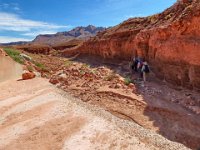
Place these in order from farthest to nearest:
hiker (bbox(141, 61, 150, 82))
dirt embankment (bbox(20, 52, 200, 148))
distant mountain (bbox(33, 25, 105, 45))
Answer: distant mountain (bbox(33, 25, 105, 45))
hiker (bbox(141, 61, 150, 82))
dirt embankment (bbox(20, 52, 200, 148))

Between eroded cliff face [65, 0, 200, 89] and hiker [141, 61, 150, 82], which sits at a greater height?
eroded cliff face [65, 0, 200, 89]

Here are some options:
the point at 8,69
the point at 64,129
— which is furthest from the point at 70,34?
the point at 64,129

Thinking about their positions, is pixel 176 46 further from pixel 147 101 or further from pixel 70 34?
pixel 70 34

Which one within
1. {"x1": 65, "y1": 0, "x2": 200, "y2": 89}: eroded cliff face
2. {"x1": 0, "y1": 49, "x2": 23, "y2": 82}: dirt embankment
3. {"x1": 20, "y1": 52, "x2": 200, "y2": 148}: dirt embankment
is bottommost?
{"x1": 20, "y1": 52, "x2": 200, "y2": 148}: dirt embankment

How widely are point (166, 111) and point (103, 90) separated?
338cm

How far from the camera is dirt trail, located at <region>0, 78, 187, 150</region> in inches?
337

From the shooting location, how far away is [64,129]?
9594mm

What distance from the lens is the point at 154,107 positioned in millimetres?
13086

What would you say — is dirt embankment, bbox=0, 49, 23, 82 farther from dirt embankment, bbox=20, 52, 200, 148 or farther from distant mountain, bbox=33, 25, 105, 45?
distant mountain, bbox=33, 25, 105, 45

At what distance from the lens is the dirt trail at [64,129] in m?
8.55

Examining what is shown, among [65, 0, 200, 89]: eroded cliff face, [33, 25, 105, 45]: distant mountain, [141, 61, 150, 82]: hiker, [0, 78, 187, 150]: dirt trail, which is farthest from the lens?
[33, 25, 105, 45]: distant mountain

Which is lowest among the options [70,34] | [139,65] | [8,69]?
[8,69]

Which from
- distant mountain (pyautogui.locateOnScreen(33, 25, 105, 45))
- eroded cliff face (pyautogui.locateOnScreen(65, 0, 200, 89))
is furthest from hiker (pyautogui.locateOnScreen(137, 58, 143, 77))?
distant mountain (pyautogui.locateOnScreen(33, 25, 105, 45))

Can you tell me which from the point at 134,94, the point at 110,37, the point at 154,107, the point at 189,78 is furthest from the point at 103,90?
the point at 110,37
